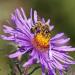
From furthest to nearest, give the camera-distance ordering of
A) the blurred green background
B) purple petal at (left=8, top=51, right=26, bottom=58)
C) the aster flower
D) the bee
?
the blurred green background < the bee < the aster flower < purple petal at (left=8, top=51, right=26, bottom=58)

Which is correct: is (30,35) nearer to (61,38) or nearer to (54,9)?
(61,38)

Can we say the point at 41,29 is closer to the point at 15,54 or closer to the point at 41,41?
the point at 41,41

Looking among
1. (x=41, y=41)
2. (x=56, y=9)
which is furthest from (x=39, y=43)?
(x=56, y=9)

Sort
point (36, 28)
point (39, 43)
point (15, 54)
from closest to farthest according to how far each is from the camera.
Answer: point (15, 54) → point (36, 28) → point (39, 43)

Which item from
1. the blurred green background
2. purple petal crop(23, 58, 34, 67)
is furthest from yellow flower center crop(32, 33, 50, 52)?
the blurred green background

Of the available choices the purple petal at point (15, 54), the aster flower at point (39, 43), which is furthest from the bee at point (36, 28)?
the purple petal at point (15, 54)

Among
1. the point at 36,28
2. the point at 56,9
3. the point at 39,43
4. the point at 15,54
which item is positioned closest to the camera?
the point at 15,54

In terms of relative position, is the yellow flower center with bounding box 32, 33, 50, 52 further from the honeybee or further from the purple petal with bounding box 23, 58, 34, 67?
the purple petal with bounding box 23, 58, 34, 67

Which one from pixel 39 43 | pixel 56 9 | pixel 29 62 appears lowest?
pixel 29 62

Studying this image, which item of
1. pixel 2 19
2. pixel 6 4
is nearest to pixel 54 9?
pixel 6 4
